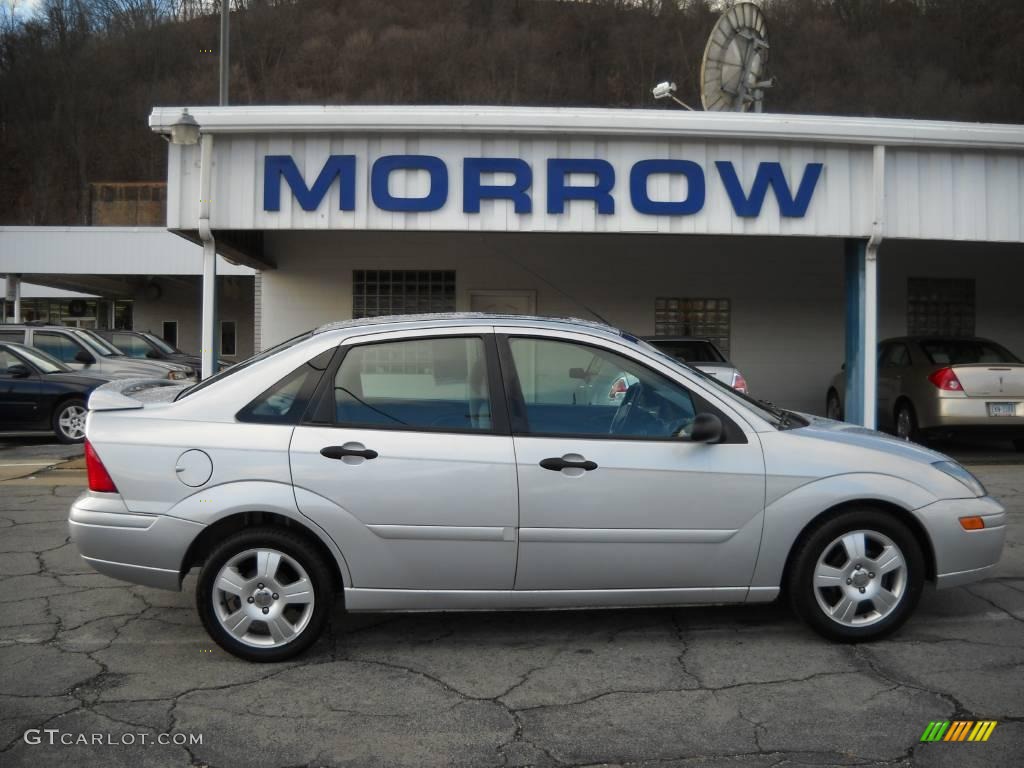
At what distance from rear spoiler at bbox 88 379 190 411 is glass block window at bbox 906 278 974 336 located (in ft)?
45.3

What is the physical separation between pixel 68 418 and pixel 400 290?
5.37m

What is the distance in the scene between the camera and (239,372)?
174 inches

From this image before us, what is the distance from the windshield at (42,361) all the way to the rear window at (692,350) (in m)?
8.53

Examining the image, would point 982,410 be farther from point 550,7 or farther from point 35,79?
point 35,79

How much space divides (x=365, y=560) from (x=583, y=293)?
11.6m

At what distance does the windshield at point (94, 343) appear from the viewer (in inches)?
604

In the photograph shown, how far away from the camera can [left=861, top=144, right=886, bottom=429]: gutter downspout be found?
11.0 metres

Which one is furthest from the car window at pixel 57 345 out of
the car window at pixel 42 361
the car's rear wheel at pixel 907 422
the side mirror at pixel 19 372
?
the car's rear wheel at pixel 907 422

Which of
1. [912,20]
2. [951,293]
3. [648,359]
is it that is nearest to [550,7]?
[912,20]

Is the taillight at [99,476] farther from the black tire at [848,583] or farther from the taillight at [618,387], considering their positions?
the black tire at [848,583]

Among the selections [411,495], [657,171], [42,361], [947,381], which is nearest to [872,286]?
[947,381]

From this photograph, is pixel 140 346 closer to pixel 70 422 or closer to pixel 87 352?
pixel 87 352

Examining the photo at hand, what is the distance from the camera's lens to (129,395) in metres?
4.77

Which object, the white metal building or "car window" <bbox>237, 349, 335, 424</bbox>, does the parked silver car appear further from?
the white metal building
